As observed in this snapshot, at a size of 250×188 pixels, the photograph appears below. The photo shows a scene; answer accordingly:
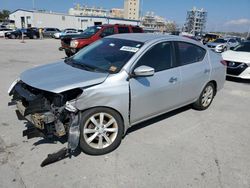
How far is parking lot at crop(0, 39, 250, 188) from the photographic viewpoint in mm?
2658

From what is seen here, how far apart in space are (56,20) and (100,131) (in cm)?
5630

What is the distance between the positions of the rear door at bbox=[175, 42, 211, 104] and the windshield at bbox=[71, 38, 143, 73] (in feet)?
3.28

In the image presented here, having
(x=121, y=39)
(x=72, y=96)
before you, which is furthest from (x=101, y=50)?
(x=72, y=96)

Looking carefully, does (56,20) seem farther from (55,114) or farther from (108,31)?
(55,114)

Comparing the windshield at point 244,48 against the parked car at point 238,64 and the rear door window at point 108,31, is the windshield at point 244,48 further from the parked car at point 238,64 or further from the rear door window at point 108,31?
the rear door window at point 108,31

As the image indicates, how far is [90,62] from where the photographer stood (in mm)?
3629

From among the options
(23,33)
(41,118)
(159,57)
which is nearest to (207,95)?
(159,57)

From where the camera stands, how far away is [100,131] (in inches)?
121

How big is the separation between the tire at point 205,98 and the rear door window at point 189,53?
2.34ft

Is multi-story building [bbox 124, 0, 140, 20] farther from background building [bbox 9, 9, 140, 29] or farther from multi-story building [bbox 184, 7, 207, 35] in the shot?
background building [bbox 9, 9, 140, 29]

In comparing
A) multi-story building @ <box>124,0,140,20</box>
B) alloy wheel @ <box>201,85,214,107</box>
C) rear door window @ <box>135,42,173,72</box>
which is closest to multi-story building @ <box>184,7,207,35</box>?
multi-story building @ <box>124,0,140,20</box>

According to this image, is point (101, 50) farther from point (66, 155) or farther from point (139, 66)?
point (66, 155)

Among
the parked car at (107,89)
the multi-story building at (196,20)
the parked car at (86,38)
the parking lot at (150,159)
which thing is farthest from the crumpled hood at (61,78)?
the multi-story building at (196,20)

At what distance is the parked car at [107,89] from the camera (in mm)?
2836
